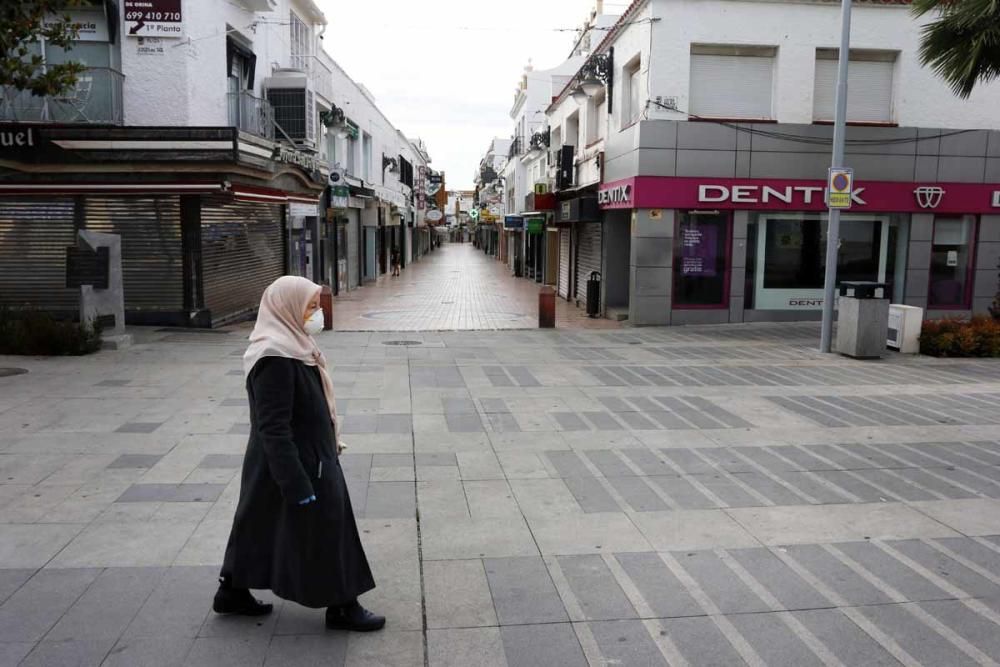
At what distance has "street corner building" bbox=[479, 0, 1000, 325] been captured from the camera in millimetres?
16375

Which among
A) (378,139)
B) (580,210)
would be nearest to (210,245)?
(580,210)

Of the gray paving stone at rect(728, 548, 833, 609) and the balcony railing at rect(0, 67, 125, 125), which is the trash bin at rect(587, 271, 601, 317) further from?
the gray paving stone at rect(728, 548, 833, 609)

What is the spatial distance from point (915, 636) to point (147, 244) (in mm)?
14257

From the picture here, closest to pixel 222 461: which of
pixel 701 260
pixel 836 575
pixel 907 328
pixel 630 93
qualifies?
pixel 836 575

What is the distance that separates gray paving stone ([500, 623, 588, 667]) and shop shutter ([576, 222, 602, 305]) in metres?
17.3

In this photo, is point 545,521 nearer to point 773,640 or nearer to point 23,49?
point 773,640

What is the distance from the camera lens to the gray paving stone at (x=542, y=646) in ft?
12.0

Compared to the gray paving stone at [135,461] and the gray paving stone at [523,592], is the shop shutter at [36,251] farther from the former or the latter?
the gray paving stone at [523,592]

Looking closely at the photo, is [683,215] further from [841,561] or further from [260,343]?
[260,343]

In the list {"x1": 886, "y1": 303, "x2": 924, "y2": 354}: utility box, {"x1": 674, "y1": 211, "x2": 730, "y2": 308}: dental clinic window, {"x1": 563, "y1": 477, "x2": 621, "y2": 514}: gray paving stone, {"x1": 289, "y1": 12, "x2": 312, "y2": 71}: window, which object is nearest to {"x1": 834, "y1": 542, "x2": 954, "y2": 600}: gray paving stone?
{"x1": 563, "y1": 477, "x2": 621, "y2": 514}: gray paving stone

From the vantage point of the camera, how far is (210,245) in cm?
1554

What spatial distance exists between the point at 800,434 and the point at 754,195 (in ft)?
32.1

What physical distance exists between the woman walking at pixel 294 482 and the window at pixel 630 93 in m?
15.6

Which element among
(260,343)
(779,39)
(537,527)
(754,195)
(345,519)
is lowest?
(537,527)
